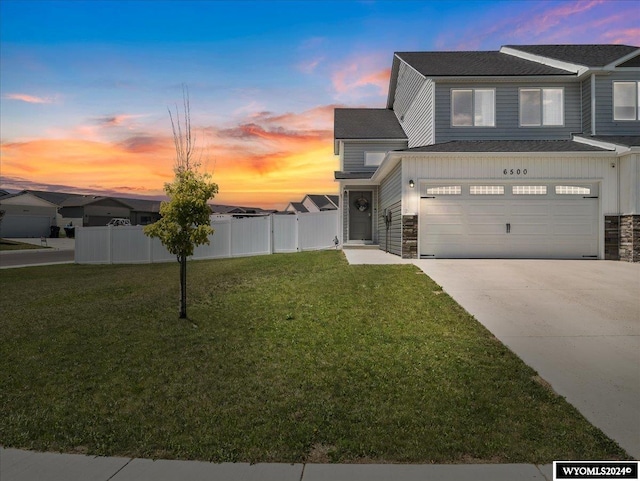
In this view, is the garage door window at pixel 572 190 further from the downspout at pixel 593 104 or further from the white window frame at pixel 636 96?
the white window frame at pixel 636 96

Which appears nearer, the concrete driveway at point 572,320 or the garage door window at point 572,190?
the concrete driveway at point 572,320

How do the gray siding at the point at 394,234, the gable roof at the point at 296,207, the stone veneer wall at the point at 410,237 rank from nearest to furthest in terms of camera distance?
the stone veneer wall at the point at 410,237 → the gray siding at the point at 394,234 → the gable roof at the point at 296,207

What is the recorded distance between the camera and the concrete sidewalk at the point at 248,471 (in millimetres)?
2943

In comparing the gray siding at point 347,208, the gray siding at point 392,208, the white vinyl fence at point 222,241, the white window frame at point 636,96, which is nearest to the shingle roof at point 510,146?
the gray siding at point 392,208

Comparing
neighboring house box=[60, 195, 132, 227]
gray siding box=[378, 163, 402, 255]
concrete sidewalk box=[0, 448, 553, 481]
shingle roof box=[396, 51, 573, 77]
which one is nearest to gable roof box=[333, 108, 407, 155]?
gray siding box=[378, 163, 402, 255]

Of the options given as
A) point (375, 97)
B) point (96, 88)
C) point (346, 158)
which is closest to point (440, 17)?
point (346, 158)

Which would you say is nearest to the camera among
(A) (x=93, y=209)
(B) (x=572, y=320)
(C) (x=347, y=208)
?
(B) (x=572, y=320)

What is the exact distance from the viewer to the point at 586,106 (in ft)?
52.5

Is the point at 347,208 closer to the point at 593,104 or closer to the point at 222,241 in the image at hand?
the point at 222,241

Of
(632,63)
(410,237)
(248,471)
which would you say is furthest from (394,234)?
(248,471)

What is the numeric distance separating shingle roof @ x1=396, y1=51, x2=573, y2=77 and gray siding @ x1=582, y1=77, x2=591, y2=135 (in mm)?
798

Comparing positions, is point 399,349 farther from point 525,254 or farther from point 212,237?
point 212,237

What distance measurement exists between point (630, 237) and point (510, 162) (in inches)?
176

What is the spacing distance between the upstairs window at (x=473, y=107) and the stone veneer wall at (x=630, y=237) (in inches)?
229
